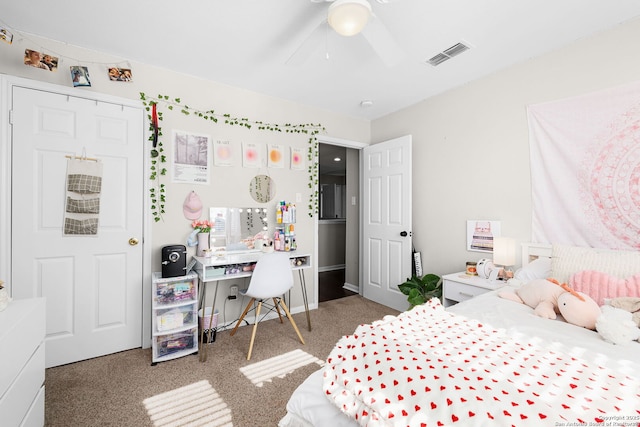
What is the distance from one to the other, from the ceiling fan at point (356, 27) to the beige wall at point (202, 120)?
1.26 metres

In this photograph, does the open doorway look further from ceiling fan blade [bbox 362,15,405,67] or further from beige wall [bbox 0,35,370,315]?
ceiling fan blade [bbox 362,15,405,67]

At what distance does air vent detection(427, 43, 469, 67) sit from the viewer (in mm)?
2225

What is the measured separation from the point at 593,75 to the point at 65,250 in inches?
167

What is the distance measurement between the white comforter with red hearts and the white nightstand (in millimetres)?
1113

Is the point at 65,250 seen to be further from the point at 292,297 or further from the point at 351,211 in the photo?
the point at 351,211

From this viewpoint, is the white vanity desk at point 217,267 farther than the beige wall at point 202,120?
Yes

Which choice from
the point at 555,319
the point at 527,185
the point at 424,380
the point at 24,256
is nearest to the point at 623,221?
the point at 527,185

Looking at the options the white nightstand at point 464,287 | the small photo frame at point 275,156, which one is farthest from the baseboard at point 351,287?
the small photo frame at point 275,156

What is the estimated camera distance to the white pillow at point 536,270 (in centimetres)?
214

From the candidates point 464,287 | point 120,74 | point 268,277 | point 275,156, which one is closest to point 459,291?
point 464,287

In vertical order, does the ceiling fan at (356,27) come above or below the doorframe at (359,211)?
above

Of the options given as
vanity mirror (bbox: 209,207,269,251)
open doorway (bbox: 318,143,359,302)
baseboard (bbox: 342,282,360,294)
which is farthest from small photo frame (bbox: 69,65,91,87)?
baseboard (bbox: 342,282,360,294)

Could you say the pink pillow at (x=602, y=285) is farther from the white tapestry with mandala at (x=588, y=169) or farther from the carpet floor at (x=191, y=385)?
the carpet floor at (x=191, y=385)

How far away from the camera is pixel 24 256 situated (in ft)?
6.93
